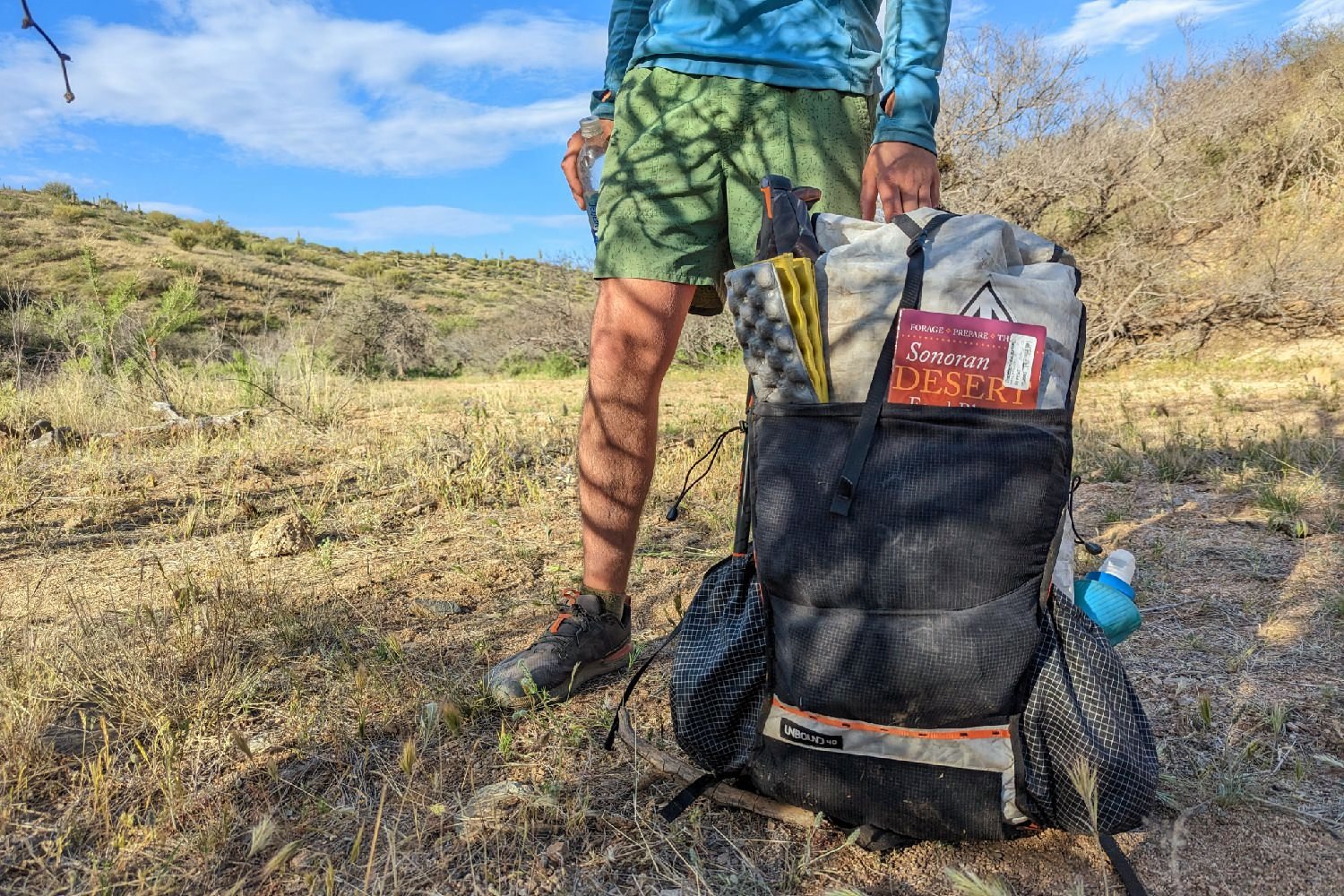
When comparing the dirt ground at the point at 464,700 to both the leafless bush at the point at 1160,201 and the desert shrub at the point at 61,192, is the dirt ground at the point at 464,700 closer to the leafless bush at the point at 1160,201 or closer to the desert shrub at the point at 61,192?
the leafless bush at the point at 1160,201

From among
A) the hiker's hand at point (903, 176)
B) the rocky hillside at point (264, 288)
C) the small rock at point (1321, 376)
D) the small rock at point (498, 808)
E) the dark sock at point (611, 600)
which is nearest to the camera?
the small rock at point (498, 808)

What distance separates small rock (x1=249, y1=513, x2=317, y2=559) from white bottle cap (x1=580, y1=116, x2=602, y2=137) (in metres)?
1.87

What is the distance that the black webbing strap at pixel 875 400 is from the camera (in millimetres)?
1332

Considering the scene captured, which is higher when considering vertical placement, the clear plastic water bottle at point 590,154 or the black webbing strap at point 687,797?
the clear plastic water bottle at point 590,154

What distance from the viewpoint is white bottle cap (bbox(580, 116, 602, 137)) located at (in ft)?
7.84

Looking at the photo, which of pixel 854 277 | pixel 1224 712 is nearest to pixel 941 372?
pixel 854 277

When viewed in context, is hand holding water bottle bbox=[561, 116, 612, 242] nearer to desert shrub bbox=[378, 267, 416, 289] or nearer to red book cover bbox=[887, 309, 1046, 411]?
red book cover bbox=[887, 309, 1046, 411]

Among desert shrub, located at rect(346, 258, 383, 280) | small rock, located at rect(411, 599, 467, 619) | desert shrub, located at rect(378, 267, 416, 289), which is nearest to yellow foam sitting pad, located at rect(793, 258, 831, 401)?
small rock, located at rect(411, 599, 467, 619)

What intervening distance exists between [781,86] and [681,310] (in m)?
0.57

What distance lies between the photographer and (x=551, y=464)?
4.55 meters

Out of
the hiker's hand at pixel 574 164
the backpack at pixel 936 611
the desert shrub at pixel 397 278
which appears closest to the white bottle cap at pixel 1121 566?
the backpack at pixel 936 611

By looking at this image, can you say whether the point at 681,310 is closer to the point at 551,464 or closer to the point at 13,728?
the point at 13,728

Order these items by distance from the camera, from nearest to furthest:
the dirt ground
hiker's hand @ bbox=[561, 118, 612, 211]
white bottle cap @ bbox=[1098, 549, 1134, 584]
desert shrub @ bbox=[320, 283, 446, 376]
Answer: the dirt ground
white bottle cap @ bbox=[1098, 549, 1134, 584]
hiker's hand @ bbox=[561, 118, 612, 211]
desert shrub @ bbox=[320, 283, 446, 376]

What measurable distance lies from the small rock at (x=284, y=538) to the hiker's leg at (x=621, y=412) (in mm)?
1591
